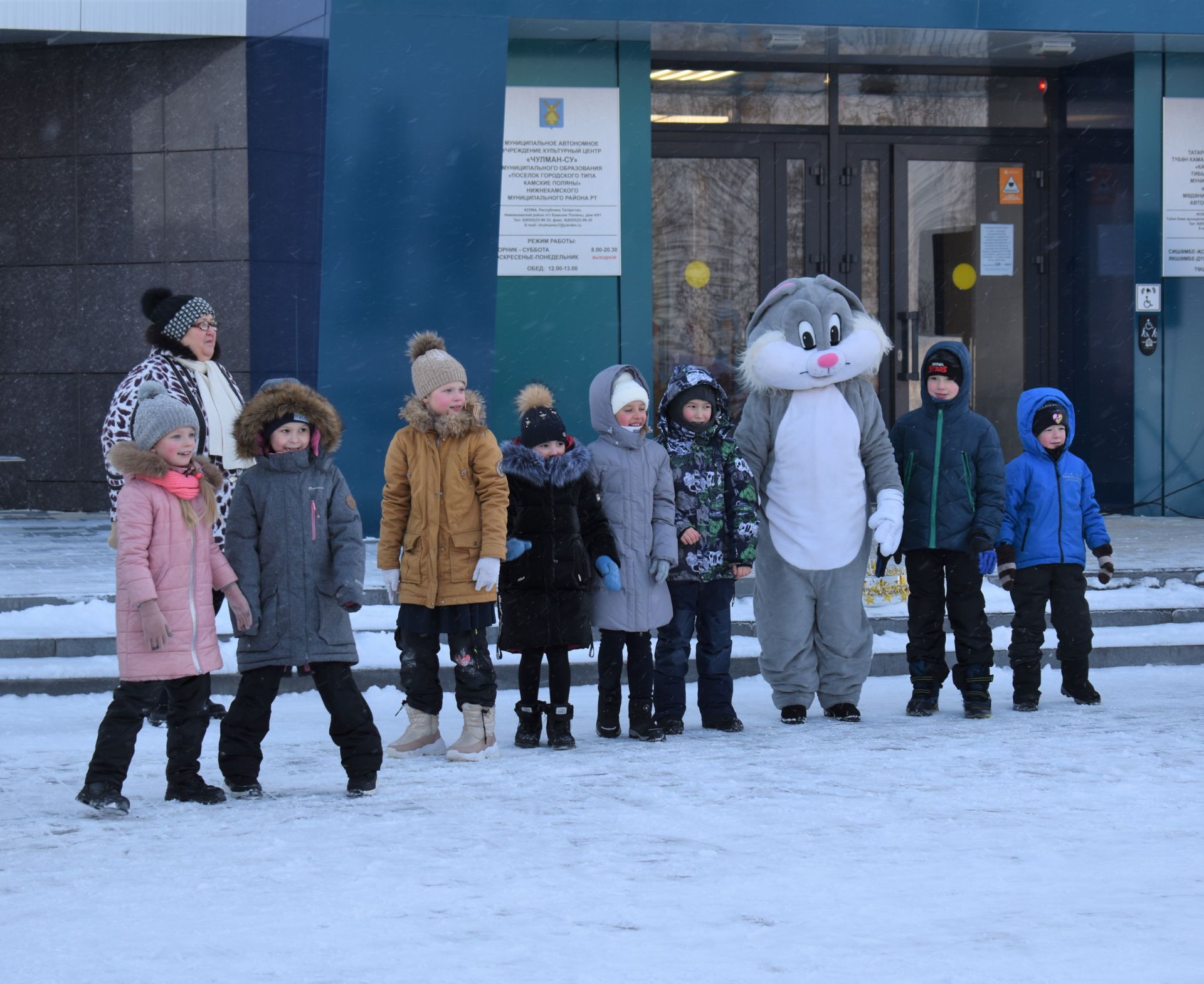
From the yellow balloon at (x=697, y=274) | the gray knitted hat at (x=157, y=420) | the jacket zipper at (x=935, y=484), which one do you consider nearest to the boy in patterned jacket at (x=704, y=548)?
the jacket zipper at (x=935, y=484)

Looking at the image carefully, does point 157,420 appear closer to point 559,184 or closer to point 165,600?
point 165,600

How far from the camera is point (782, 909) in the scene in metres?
4.22

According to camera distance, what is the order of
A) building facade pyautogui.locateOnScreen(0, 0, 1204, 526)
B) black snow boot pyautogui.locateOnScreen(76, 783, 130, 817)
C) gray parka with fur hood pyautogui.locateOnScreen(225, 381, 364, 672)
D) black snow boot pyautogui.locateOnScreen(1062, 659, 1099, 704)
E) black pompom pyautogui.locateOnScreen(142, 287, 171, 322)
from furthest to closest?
building facade pyautogui.locateOnScreen(0, 0, 1204, 526)
black snow boot pyautogui.locateOnScreen(1062, 659, 1099, 704)
black pompom pyautogui.locateOnScreen(142, 287, 171, 322)
gray parka with fur hood pyautogui.locateOnScreen(225, 381, 364, 672)
black snow boot pyautogui.locateOnScreen(76, 783, 130, 817)

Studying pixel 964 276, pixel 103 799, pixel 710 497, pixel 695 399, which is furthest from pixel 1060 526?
pixel 964 276

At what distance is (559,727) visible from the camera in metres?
6.42

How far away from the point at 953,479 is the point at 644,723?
168 centimetres

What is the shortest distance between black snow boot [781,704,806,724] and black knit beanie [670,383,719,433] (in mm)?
1197

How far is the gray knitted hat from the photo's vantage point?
5.44m

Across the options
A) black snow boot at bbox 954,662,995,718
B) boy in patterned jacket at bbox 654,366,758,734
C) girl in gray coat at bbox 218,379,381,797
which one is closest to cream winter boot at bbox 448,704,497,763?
girl in gray coat at bbox 218,379,381,797

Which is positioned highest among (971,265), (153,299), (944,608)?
(971,265)

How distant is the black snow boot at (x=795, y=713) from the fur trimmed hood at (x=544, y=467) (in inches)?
54.4

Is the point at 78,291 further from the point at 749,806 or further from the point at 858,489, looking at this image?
the point at 749,806

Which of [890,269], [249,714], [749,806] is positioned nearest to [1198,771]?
[749,806]

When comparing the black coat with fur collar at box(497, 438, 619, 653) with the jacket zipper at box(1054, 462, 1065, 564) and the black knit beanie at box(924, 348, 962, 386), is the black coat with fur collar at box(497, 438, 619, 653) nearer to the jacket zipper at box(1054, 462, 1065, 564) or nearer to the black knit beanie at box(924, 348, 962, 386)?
the black knit beanie at box(924, 348, 962, 386)
